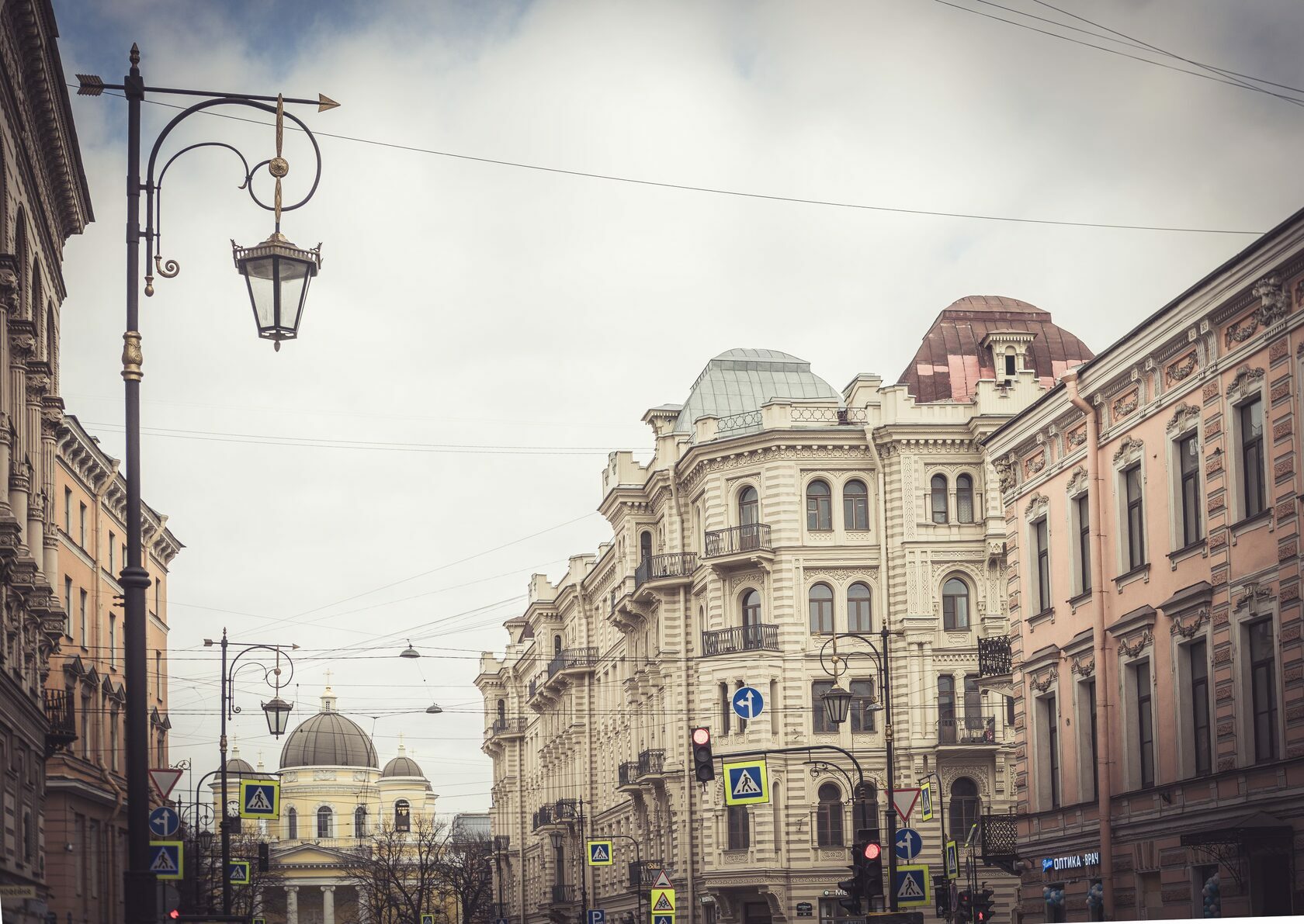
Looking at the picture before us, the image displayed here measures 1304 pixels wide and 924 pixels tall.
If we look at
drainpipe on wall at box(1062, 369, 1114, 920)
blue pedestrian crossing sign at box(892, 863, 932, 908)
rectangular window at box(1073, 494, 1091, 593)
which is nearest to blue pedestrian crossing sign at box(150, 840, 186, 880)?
blue pedestrian crossing sign at box(892, 863, 932, 908)

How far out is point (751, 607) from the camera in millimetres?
54719

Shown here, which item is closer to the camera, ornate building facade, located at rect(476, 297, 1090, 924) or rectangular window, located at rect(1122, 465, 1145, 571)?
rectangular window, located at rect(1122, 465, 1145, 571)

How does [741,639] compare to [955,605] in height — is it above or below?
below

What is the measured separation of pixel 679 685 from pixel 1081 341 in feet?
55.4

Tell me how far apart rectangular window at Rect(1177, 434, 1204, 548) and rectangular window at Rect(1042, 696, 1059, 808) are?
709cm

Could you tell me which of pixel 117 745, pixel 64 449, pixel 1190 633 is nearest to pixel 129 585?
pixel 1190 633

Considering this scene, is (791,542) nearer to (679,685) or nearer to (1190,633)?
(679,685)

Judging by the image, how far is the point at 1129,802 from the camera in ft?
83.9

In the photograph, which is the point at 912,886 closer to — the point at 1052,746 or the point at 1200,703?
the point at 1052,746

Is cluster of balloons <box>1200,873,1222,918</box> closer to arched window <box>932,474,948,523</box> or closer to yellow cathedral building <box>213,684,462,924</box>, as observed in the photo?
arched window <box>932,474,948,523</box>

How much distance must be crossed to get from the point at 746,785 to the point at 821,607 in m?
21.2

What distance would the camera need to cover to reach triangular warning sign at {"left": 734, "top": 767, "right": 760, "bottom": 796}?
106 feet

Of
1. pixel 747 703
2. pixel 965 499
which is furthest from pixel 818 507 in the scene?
pixel 747 703

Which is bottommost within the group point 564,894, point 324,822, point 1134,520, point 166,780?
point 324,822
